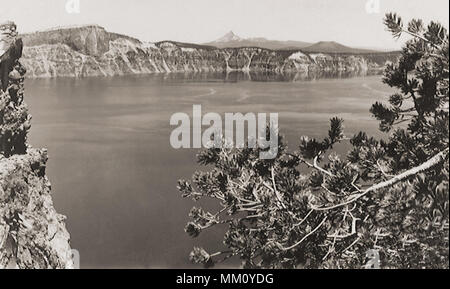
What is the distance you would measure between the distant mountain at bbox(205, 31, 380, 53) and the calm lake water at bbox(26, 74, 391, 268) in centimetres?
90

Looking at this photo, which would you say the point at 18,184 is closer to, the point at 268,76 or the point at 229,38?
the point at 229,38

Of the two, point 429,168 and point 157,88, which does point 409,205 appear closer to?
point 429,168

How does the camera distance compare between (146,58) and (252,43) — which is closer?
(252,43)

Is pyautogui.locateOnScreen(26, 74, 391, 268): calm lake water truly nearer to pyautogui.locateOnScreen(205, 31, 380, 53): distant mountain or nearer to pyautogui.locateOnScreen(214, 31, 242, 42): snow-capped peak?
pyautogui.locateOnScreen(205, 31, 380, 53): distant mountain

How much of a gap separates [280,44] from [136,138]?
506cm

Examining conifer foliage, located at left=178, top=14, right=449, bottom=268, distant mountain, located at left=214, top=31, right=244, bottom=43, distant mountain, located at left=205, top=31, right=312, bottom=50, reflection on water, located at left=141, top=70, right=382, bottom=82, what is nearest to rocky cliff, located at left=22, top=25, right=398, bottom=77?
reflection on water, located at left=141, top=70, right=382, bottom=82

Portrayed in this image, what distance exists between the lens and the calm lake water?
31.3 feet

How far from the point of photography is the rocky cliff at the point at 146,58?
896 centimetres

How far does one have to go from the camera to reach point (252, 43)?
27.3ft

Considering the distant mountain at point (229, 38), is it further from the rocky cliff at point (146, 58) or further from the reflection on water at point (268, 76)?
the reflection on water at point (268, 76)

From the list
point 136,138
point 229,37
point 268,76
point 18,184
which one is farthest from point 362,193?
point 136,138

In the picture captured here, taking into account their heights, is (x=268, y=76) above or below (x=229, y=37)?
below

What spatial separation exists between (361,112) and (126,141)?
6305 millimetres

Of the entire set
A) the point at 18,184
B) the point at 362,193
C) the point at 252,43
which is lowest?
the point at 18,184
